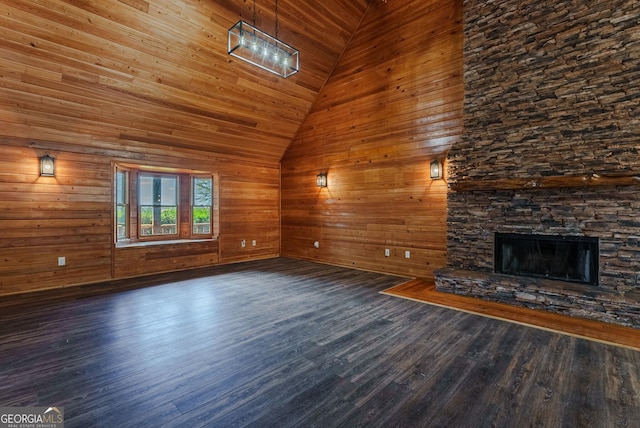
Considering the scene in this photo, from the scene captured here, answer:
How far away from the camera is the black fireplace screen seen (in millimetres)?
3691

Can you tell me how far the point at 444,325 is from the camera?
3193 millimetres

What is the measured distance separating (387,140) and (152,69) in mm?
3931

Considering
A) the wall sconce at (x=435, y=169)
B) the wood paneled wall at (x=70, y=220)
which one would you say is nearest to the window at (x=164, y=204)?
the wood paneled wall at (x=70, y=220)

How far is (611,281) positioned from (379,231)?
126 inches

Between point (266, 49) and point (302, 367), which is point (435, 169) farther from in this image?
point (302, 367)

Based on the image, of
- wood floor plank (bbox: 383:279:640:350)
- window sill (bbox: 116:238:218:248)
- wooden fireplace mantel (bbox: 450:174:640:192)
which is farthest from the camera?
window sill (bbox: 116:238:218:248)

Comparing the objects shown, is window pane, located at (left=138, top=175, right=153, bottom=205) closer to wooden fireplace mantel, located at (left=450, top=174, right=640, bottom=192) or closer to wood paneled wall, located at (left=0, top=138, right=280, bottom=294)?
wood paneled wall, located at (left=0, top=138, right=280, bottom=294)

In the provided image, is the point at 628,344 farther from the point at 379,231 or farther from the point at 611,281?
the point at 379,231

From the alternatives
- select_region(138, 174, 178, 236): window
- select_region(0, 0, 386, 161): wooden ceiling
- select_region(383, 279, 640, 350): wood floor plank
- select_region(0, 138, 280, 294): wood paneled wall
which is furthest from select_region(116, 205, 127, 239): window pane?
select_region(383, 279, 640, 350): wood floor plank

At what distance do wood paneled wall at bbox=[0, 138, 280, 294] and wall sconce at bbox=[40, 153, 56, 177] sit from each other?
0.26 feet

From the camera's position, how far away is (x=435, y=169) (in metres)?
4.93

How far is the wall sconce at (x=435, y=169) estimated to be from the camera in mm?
4910

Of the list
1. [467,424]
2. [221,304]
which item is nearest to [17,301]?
[221,304]

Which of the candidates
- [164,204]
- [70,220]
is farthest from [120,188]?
[70,220]
